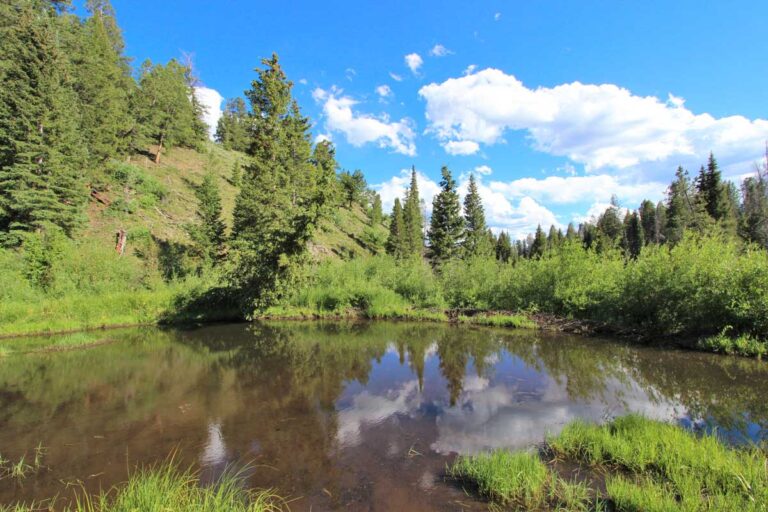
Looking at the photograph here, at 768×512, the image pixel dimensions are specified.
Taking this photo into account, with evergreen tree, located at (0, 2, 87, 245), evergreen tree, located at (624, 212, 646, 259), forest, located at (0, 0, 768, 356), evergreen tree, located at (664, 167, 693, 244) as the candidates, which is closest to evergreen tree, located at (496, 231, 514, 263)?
evergreen tree, located at (624, 212, 646, 259)

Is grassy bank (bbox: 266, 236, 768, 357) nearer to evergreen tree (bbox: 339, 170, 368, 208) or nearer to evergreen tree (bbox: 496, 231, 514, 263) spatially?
evergreen tree (bbox: 339, 170, 368, 208)

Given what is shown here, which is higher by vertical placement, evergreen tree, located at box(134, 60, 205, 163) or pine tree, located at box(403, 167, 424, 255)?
evergreen tree, located at box(134, 60, 205, 163)

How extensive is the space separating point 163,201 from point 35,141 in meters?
14.9

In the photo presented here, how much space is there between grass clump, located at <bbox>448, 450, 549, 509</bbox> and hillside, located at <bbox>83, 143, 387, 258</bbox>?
56.0 ft

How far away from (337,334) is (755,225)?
56908mm

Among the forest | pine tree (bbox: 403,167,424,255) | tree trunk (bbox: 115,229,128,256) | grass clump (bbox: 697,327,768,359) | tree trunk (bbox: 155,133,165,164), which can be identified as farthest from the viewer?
pine tree (bbox: 403,167,424,255)

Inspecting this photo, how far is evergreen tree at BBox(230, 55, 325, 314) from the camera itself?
21109 mm

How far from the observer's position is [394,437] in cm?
681

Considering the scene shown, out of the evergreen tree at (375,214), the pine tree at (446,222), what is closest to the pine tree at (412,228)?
the evergreen tree at (375,214)

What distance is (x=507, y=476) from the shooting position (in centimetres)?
482

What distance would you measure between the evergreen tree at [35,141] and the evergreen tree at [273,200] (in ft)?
37.9

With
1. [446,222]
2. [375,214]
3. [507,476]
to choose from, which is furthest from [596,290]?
[375,214]

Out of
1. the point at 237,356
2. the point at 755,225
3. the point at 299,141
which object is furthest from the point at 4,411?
the point at 755,225

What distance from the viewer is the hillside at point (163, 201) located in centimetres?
3222
